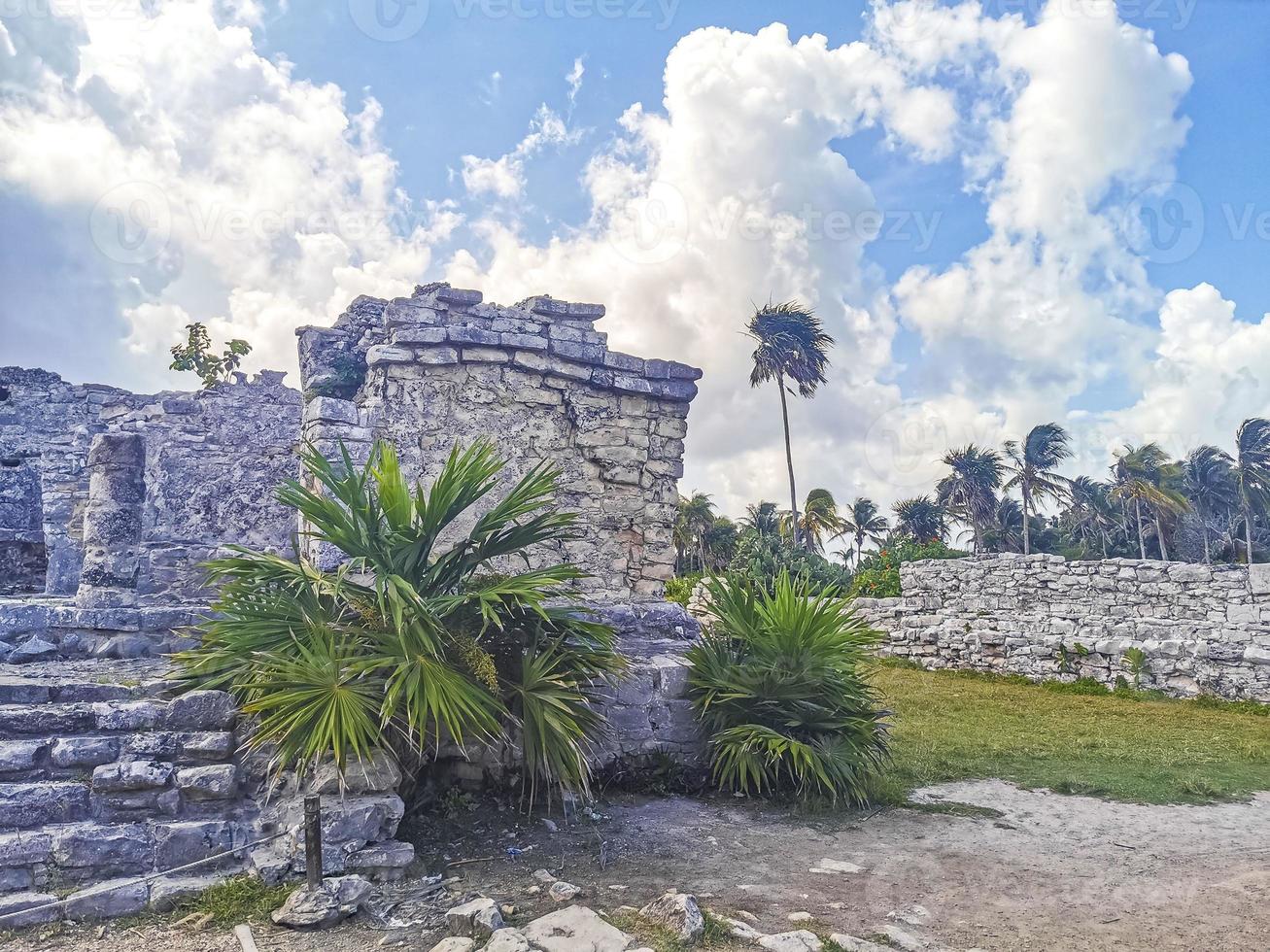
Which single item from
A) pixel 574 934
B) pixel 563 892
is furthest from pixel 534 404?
pixel 574 934

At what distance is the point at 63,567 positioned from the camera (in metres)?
10.0

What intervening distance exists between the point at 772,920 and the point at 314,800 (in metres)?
2.08

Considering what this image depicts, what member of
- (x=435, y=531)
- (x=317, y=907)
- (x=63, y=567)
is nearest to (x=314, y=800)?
(x=317, y=907)

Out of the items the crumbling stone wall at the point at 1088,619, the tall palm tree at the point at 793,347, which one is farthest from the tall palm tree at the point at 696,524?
the crumbling stone wall at the point at 1088,619

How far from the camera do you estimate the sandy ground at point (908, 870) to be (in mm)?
3273

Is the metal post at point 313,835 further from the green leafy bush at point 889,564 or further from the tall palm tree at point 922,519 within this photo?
the tall palm tree at point 922,519

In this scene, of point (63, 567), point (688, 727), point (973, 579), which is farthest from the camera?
point (973, 579)

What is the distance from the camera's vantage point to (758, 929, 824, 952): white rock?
304 centimetres

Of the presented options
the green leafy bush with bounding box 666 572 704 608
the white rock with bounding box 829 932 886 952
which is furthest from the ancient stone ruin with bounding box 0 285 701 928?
the green leafy bush with bounding box 666 572 704 608

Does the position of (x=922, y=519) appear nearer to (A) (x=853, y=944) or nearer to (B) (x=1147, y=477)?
(B) (x=1147, y=477)

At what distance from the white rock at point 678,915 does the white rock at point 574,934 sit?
18 cm

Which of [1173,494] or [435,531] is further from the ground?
[1173,494]

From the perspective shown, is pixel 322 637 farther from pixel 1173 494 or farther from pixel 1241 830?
pixel 1173 494

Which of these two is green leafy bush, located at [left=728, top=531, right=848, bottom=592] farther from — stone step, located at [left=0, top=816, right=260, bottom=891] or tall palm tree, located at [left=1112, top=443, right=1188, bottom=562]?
tall palm tree, located at [left=1112, top=443, right=1188, bottom=562]
